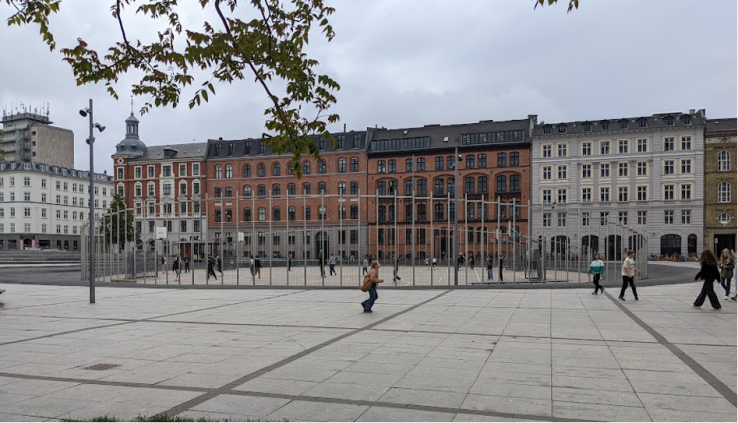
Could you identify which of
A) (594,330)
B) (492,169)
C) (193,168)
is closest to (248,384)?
(594,330)

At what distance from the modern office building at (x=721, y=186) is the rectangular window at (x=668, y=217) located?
11.6ft

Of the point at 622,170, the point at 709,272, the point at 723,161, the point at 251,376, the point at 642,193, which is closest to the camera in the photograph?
the point at 251,376

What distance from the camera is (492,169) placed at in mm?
73688

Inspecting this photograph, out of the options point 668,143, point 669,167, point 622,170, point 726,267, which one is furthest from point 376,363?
point 668,143

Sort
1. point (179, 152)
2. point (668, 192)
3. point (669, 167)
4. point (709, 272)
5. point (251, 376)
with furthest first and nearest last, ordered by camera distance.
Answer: point (179, 152)
point (668, 192)
point (669, 167)
point (709, 272)
point (251, 376)

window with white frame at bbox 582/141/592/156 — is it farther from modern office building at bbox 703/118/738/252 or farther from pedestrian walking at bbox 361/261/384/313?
pedestrian walking at bbox 361/261/384/313

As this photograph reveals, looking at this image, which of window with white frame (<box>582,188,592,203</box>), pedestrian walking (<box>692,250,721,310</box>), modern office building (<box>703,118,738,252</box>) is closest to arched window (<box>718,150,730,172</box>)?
modern office building (<box>703,118,738,252</box>)

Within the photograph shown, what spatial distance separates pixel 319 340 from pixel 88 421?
5.99 metres

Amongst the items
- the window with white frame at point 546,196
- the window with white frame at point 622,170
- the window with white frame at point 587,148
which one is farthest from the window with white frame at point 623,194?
the window with white frame at point 546,196

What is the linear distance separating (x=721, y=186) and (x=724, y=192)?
75cm

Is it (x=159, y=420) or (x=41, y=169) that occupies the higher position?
(x=41, y=169)

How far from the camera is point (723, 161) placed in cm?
6612

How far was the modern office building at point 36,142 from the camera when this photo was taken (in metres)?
116

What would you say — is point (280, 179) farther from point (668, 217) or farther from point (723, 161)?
point (723, 161)
